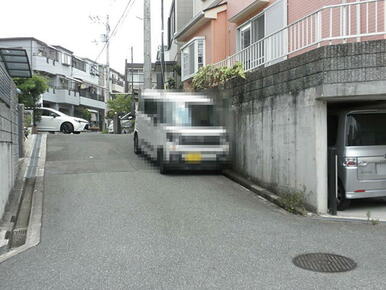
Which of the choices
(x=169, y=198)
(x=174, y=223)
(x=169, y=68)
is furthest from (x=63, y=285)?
(x=169, y=68)

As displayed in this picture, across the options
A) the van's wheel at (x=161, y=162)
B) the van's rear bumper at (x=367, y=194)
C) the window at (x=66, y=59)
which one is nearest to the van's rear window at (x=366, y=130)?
the van's rear bumper at (x=367, y=194)

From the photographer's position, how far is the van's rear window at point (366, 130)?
23.1ft

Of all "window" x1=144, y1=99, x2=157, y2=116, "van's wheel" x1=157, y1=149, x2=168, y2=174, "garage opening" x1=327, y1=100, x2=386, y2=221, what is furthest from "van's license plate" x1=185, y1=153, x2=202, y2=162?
"garage opening" x1=327, y1=100, x2=386, y2=221

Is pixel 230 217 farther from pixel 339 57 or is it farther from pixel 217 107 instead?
pixel 217 107

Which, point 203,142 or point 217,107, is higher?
point 217,107

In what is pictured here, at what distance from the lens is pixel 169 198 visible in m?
8.09

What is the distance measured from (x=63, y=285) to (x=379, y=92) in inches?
215

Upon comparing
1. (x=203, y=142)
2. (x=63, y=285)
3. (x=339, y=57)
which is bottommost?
(x=63, y=285)

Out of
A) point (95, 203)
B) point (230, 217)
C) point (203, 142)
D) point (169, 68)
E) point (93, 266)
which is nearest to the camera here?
point (93, 266)

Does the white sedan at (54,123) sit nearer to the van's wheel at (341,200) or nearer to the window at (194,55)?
the window at (194,55)

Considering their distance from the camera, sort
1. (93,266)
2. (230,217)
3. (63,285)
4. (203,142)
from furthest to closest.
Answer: (203,142)
(230,217)
(93,266)
(63,285)

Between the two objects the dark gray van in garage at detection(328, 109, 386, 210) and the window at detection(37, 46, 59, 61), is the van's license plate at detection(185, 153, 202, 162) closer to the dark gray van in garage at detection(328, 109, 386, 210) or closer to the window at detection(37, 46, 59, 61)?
the dark gray van in garage at detection(328, 109, 386, 210)

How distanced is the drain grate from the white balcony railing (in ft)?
19.2

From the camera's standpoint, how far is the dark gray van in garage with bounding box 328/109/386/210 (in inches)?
275
